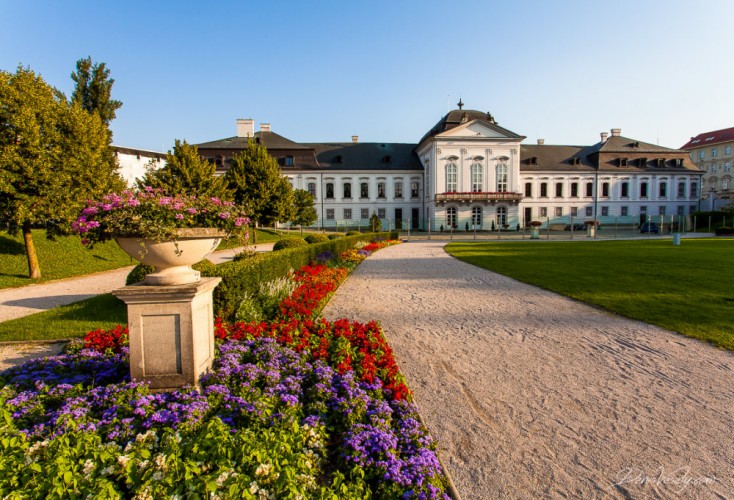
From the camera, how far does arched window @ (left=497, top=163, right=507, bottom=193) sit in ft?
151

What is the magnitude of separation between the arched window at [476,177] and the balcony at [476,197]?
4.96 feet

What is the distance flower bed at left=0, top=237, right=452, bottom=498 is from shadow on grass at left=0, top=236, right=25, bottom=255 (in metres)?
14.6

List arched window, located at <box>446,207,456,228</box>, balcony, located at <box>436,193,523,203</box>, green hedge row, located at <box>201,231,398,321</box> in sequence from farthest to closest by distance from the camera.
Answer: arched window, located at <box>446,207,456,228</box> → balcony, located at <box>436,193,523,203</box> → green hedge row, located at <box>201,231,398,321</box>

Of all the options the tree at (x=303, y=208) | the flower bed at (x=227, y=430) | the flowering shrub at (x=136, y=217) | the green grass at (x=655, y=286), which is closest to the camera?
the flower bed at (x=227, y=430)

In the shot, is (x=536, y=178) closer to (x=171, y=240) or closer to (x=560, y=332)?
(x=560, y=332)

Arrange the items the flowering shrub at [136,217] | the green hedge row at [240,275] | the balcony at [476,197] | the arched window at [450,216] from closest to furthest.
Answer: the flowering shrub at [136,217]
the green hedge row at [240,275]
the balcony at [476,197]
the arched window at [450,216]

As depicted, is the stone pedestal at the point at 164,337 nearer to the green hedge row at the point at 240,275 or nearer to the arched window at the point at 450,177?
the green hedge row at the point at 240,275

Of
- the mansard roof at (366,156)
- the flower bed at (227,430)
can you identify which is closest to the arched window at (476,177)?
the mansard roof at (366,156)

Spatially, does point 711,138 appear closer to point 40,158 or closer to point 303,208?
point 303,208

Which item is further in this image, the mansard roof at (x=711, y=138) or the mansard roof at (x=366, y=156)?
the mansard roof at (x=711, y=138)

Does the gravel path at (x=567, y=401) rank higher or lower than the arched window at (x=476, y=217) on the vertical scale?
lower

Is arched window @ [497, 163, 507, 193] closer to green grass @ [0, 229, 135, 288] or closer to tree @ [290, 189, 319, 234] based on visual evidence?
tree @ [290, 189, 319, 234]

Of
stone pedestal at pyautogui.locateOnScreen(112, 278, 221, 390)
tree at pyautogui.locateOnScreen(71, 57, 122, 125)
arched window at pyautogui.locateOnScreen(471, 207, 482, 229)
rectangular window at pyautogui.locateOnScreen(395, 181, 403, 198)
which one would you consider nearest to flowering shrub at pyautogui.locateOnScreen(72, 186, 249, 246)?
stone pedestal at pyautogui.locateOnScreen(112, 278, 221, 390)

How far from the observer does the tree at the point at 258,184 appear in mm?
22453
